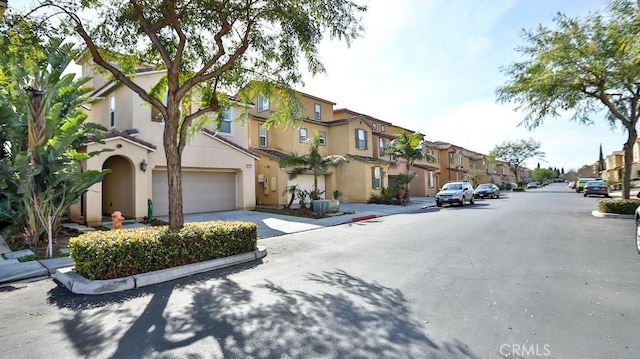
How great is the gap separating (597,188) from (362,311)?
123 ft

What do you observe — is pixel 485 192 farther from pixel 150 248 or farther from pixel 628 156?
pixel 150 248

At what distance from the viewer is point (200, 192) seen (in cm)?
1794

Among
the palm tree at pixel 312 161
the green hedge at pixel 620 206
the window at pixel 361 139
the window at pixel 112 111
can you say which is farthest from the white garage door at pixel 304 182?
the green hedge at pixel 620 206

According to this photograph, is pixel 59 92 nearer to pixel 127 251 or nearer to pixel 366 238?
pixel 127 251

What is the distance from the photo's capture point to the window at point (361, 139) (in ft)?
93.5

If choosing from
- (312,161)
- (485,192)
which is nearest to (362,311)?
(312,161)

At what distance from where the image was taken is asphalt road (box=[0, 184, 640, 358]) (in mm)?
3576

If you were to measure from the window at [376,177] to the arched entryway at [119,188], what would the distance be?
17.4 m

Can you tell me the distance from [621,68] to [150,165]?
813 inches

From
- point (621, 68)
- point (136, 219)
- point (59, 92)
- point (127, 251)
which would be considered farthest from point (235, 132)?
point (621, 68)

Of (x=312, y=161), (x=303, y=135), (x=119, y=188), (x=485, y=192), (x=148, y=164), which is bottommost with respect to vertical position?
(x=485, y=192)

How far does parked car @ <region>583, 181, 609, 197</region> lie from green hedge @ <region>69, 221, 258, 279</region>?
36645 mm
